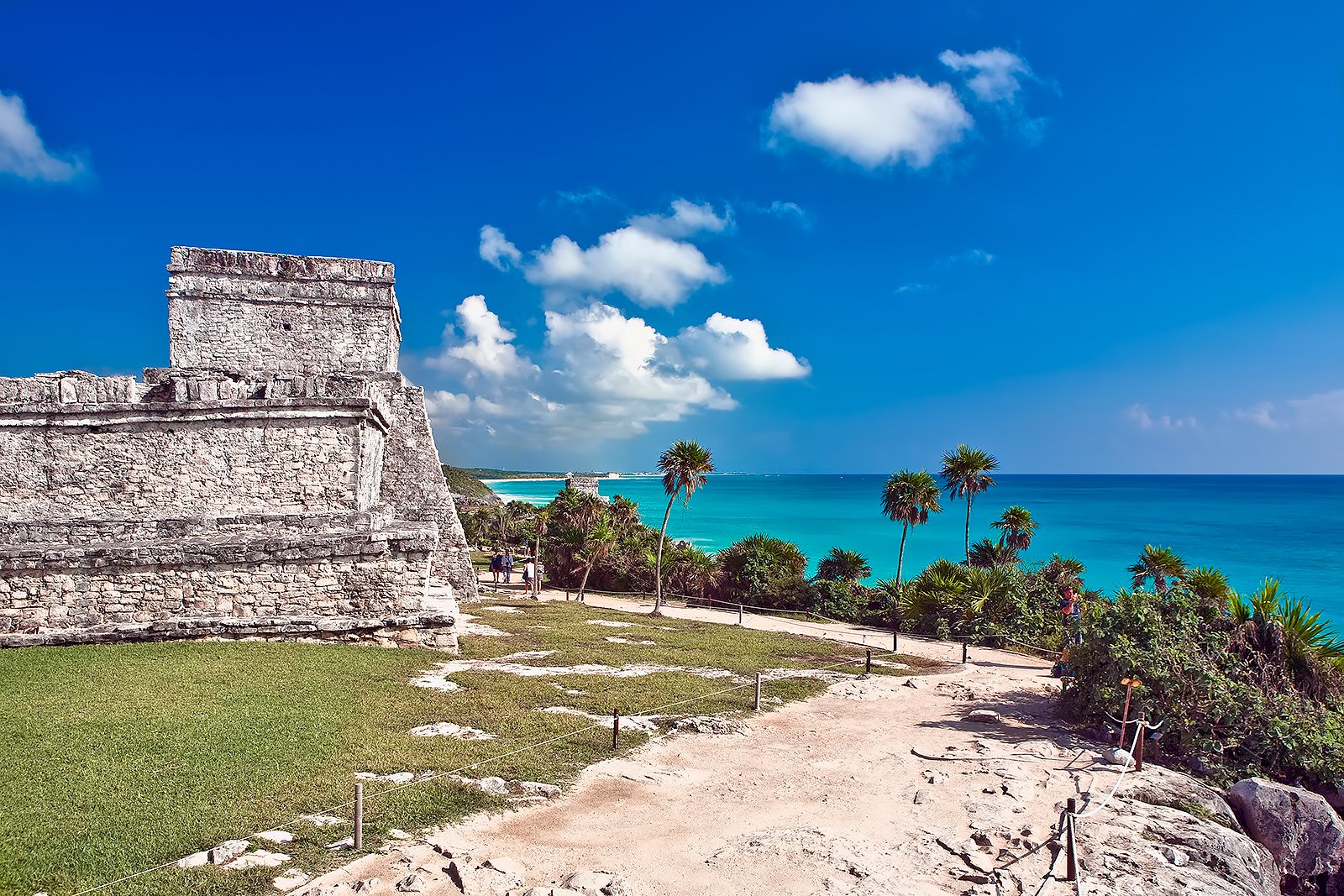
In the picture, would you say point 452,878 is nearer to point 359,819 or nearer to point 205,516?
point 359,819

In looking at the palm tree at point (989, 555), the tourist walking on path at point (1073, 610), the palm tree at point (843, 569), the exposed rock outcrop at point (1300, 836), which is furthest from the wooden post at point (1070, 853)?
the palm tree at point (989, 555)

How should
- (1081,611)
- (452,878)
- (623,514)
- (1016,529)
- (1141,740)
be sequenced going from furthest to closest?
1. (623,514)
2. (1016,529)
3. (1081,611)
4. (1141,740)
5. (452,878)

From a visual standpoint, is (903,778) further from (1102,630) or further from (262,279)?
(262,279)

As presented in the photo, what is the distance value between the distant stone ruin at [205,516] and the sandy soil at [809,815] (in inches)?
235

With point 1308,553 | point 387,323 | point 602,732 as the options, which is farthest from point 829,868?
point 1308,553

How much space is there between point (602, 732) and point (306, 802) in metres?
3.38

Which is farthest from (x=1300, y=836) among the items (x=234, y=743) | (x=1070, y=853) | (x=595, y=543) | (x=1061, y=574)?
(x=595, y=543)

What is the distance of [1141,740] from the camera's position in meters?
9.06

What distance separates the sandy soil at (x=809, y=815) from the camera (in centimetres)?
575

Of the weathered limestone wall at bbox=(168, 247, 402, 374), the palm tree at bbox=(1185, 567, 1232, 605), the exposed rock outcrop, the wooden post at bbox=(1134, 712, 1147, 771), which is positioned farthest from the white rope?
the weathered limestone wall at bbox=(168, 247, 402, 374)

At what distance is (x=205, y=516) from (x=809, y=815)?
35.1 feet

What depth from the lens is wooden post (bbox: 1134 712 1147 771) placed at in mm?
8727

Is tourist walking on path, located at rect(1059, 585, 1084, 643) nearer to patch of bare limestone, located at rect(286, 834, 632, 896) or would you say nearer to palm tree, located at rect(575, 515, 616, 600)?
patch of bare limestone, located at rect(286, 834, 632, 896)

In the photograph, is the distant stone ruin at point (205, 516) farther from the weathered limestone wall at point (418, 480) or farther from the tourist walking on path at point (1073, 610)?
the tourist walking on path at point (1073, 610)
